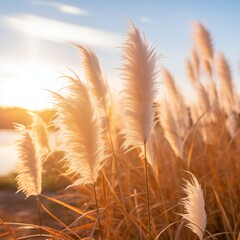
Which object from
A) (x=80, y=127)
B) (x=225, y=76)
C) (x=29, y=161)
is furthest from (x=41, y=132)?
(x=225, y=76)

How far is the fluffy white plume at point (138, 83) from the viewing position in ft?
6.09

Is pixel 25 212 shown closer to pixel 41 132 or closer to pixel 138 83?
pixel 41 132

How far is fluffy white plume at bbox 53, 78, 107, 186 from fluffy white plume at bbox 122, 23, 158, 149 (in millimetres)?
156

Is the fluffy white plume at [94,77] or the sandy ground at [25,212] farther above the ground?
the fluffy white plume at [94,77]

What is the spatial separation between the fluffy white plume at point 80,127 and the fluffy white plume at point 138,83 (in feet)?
0.51

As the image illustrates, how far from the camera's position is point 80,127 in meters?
1.77

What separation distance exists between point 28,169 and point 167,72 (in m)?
2.72

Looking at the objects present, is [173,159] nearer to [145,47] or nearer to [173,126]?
[173,126]

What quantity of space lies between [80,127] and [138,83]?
0.30 meters

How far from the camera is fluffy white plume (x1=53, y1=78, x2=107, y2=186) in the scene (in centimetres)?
175

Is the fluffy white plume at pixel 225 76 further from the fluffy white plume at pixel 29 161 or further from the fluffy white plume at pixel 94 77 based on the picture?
the fluffy white plume at pixel 29 161

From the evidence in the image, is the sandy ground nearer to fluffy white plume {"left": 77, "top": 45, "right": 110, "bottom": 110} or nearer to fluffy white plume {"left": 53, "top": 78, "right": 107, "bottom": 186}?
fluffy white plume {"left": 77, "top": 45, "right": 110, "bottom": 110}

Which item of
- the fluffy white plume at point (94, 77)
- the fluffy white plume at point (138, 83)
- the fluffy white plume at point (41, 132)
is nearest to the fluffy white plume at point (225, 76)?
the fluffy white plume at point (41, 132)

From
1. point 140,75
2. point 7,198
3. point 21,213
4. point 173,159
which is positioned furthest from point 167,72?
point 7,198
